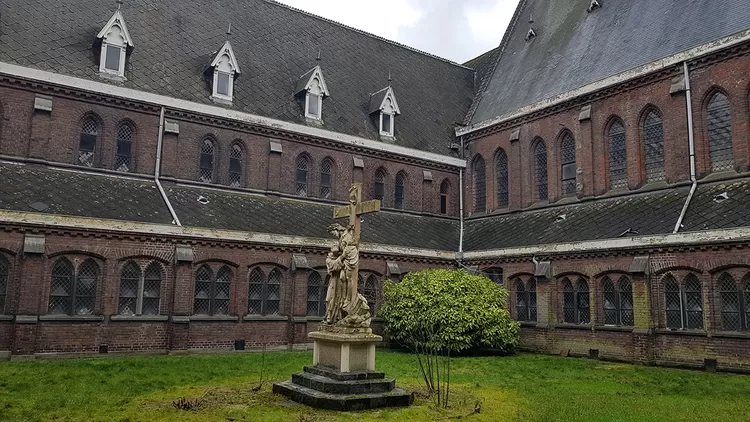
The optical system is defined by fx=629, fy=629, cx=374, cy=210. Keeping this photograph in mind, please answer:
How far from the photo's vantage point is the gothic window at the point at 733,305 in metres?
19.7

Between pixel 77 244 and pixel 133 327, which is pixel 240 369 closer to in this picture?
pixel 133 327

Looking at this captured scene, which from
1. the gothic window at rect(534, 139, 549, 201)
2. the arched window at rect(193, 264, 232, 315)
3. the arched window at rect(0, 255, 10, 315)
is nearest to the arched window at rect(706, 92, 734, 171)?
the gothic window at rect(534, 139, 549, 201)

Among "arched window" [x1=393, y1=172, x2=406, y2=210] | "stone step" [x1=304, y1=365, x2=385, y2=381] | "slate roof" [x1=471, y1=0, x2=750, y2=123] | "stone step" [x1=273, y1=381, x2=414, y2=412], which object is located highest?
"slate roof" [x1=471, y1=0, x2=750, y2=123]

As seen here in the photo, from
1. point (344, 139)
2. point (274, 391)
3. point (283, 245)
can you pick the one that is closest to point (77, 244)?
point (283, 245)

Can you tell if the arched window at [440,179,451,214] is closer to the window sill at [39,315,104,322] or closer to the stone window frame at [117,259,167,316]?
the stone window frame at [117,259,167,316]

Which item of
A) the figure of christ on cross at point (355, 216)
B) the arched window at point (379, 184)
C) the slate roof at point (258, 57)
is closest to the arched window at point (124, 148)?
the slate roof at point (258, 57)

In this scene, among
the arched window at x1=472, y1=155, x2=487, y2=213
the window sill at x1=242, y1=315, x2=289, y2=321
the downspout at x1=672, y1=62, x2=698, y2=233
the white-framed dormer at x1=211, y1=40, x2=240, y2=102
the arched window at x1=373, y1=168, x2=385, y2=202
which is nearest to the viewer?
the downspout at x1=672, y1=62, x2=698, y2=233

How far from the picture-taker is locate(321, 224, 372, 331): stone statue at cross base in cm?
1384

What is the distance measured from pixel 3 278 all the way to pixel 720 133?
1003 inches

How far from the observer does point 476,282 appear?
986 inches

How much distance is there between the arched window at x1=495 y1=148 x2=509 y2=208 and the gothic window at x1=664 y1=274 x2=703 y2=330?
11070mm

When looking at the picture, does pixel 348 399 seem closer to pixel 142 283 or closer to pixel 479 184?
pixel 142 283

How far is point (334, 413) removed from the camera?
11.6 meters

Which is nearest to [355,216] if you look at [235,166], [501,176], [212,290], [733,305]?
[212,290]
